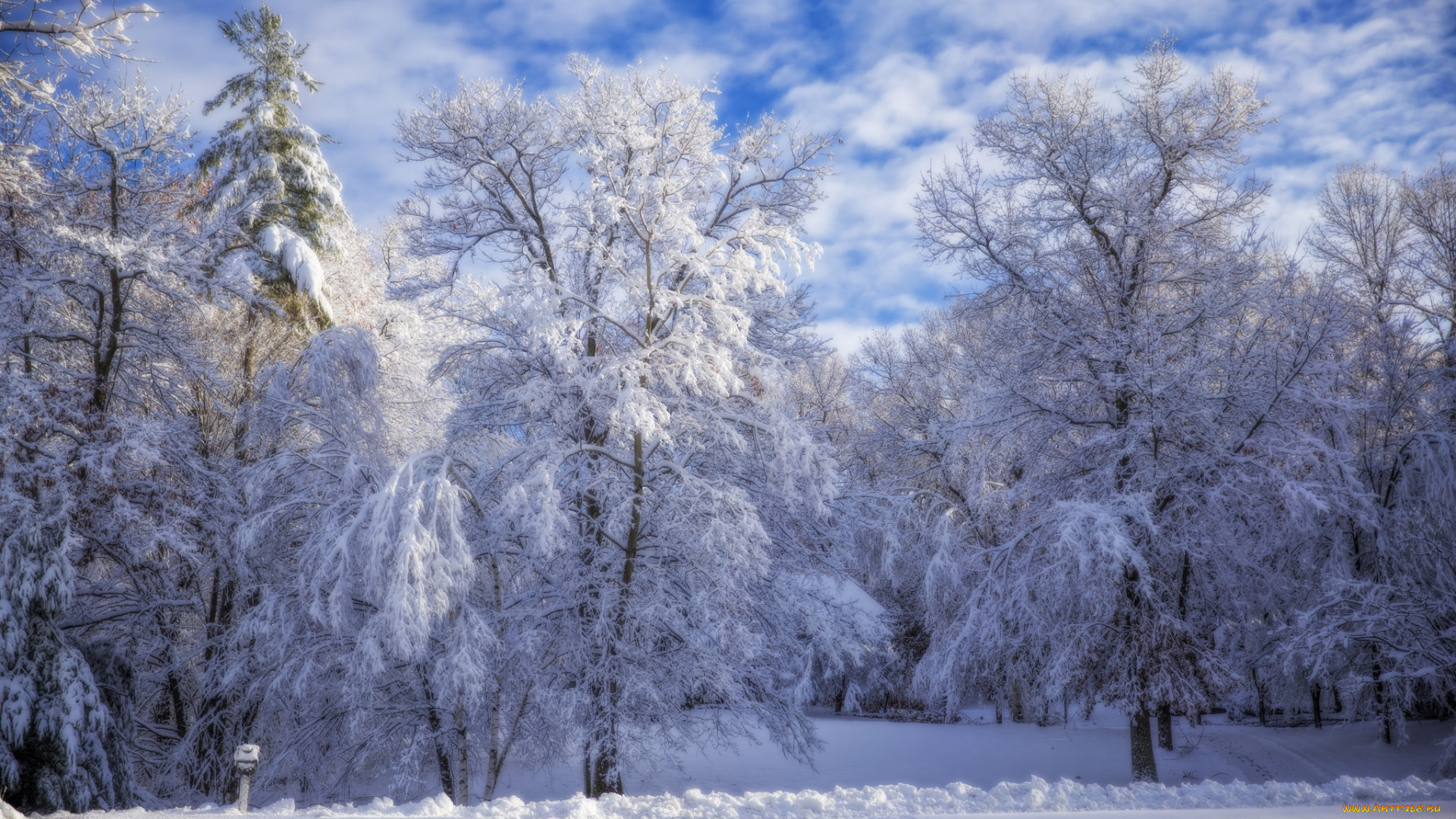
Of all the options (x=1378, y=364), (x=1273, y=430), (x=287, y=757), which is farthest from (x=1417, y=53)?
(x=287, y=757)

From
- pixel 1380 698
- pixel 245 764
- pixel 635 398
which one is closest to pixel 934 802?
pixel 635 398

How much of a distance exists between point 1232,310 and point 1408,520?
12.4ft

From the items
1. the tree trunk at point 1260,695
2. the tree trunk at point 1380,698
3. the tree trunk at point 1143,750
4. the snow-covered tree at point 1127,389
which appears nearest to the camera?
the snow-covered tree at point 1127,389

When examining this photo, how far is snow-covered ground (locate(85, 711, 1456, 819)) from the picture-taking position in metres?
5.70

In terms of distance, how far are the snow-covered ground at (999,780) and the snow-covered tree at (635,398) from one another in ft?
4.78

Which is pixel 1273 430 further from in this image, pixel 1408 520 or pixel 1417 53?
pixel 1417 53

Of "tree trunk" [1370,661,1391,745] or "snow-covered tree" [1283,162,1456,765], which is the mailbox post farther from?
"tree trunk" [1370,661,1391,745]

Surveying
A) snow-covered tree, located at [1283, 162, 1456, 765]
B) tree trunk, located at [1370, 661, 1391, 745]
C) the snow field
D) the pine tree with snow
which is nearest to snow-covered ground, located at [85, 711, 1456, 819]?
the snow field

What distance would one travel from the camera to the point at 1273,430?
10.1 m

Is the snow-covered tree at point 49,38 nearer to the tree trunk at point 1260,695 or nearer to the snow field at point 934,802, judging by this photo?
the snow field at point 934,802

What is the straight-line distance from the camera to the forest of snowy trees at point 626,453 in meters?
9.00

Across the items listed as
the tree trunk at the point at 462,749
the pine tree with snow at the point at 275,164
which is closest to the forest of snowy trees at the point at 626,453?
the tree trunk at the point at 462,749

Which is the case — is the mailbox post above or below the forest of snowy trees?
below

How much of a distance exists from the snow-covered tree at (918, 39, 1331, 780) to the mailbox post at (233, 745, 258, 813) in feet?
25.6
